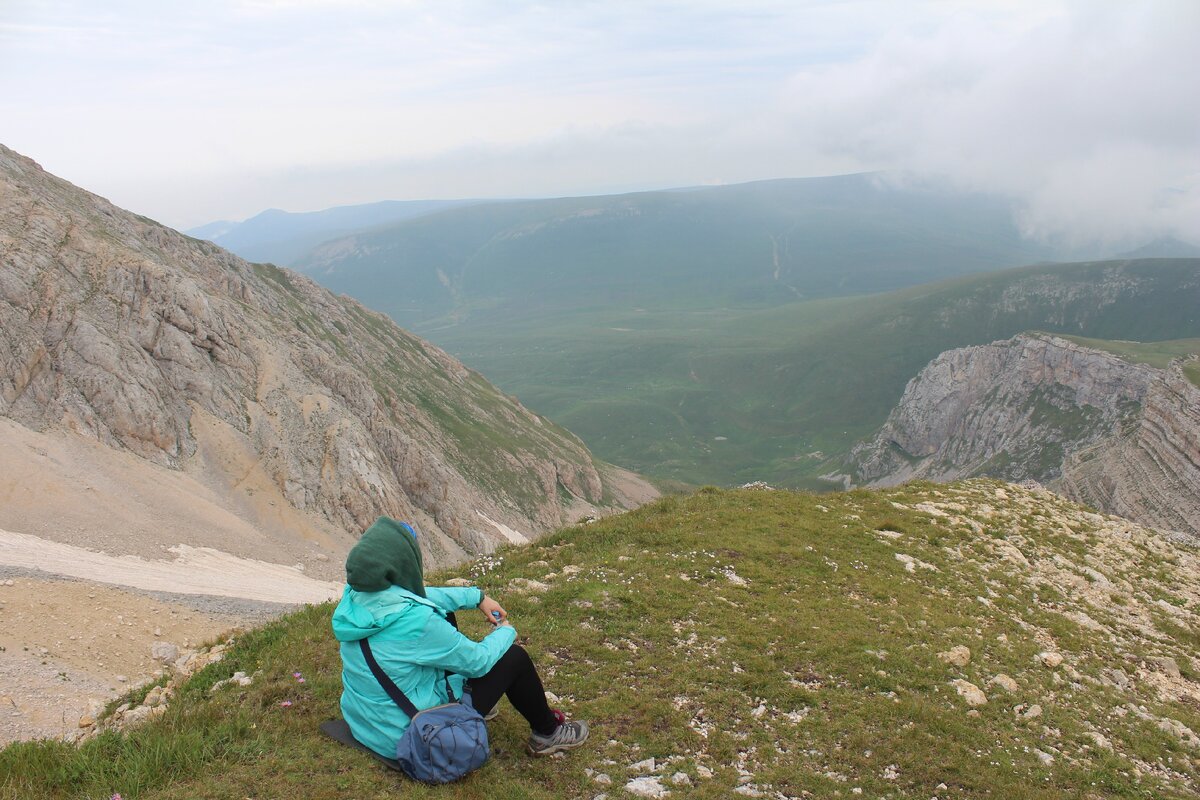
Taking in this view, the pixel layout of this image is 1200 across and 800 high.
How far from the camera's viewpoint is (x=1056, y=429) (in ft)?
414

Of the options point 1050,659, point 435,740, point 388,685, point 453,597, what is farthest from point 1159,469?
point 388,685

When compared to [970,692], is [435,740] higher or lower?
higher

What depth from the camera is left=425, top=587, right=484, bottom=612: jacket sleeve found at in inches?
355

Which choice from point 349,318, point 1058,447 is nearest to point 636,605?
point 349,318

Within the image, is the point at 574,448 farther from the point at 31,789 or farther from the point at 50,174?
the point at 31,789

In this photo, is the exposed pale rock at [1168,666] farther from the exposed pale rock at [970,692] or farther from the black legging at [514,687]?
the black legging at [514,687]

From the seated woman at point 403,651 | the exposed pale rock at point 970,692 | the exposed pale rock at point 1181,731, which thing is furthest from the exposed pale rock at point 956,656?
the seated woman at point 403,651

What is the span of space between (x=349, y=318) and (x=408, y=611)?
102210mm

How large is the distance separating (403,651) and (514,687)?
1.62 meters

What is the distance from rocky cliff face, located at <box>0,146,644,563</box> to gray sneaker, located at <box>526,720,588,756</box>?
4542cm

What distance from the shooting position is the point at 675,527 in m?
19.4

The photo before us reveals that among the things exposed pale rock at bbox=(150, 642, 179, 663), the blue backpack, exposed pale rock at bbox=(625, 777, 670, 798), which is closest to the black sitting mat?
the blue backpack

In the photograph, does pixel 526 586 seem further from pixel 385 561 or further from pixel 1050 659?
pixel 1050 659

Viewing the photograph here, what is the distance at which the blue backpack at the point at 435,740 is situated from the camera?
7.93m
